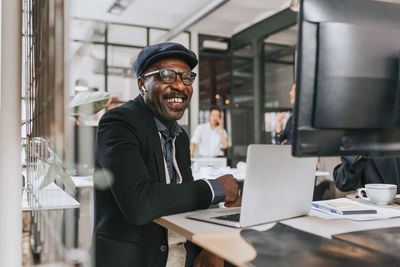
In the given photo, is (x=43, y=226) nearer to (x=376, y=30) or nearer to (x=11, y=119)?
(x=11, y=119)

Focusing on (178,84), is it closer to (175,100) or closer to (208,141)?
(175,100)

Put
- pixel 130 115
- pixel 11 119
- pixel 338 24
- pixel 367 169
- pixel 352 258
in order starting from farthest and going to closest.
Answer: pixel 367 169 < pixel 130 115 < pixel 11 119 < pixel 338 24 < pixel 352 258

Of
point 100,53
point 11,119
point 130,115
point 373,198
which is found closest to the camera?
point 11,119

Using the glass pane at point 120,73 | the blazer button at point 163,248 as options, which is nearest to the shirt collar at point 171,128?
the blazer button at point 163,248

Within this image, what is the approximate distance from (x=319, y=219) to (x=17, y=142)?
3.15 ft

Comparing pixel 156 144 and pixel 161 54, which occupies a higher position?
pixel 161 54

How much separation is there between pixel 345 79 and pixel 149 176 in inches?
25.5

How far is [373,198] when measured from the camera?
148cm

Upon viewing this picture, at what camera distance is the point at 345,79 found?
2.81 feet

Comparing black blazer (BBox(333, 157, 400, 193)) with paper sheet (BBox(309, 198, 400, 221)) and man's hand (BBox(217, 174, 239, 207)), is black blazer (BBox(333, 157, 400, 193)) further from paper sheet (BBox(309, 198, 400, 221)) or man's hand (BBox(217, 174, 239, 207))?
man's hand (BBox(217, 174, 239, 207))

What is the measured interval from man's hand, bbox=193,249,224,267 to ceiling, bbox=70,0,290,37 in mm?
5544

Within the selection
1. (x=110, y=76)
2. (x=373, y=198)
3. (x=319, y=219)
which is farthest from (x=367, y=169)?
(x=110, y=76)

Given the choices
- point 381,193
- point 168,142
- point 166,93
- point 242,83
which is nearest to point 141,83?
point 166,93

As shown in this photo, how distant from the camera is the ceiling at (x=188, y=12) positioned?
6.71 meters
